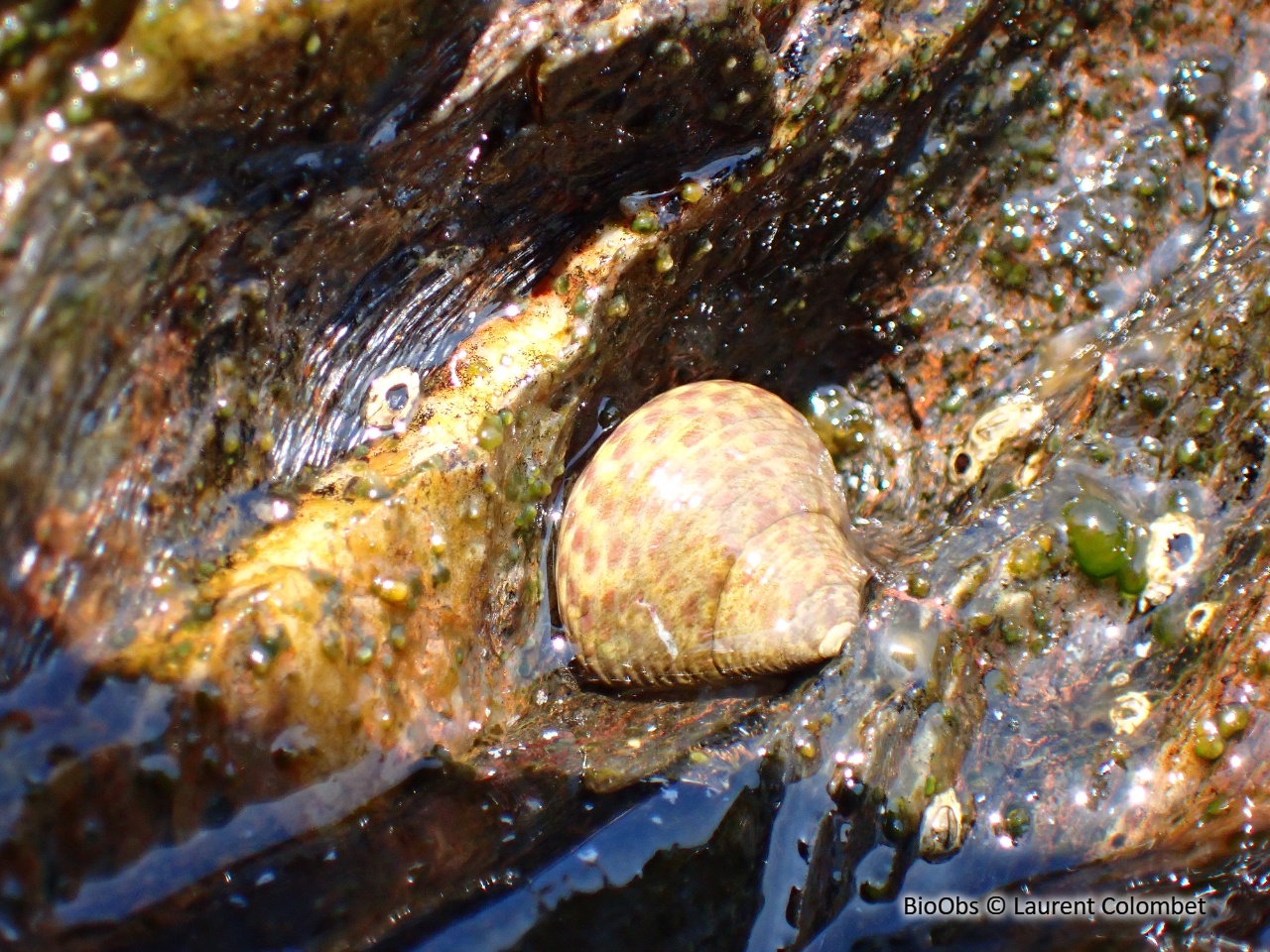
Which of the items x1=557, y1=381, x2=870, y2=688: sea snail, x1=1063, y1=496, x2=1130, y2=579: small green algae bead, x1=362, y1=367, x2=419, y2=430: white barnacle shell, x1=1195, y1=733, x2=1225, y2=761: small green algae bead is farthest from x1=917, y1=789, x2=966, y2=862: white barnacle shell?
x1=362, y1=367, x2=419, y2=430: white barnacle shell

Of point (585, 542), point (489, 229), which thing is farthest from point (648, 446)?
point (489, 229)

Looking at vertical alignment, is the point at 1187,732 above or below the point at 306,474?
below

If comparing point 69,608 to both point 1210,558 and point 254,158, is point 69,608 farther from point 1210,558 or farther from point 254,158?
point 1210,558

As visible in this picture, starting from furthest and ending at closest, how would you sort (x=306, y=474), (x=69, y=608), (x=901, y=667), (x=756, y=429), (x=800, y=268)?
(x=800, y=268), (x=756, y=429), (x=901, y=667), (x=306, y=474), (x=69, y=608)

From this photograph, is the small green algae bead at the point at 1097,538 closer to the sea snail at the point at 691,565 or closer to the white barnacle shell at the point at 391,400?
the sea snail at the point at 691,565

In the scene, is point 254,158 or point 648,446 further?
point 648,446

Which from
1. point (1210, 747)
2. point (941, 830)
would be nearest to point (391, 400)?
point (941, 830)

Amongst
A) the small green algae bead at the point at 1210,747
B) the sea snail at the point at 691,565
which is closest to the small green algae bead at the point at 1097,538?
the small green algae bead at the point at 1210,747
